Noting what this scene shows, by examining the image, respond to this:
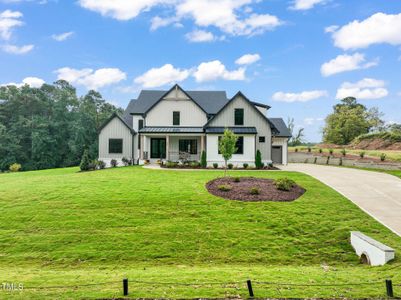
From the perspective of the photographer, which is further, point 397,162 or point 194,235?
point 397,162

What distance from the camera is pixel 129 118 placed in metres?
33.0

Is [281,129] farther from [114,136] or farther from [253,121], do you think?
[114,136]

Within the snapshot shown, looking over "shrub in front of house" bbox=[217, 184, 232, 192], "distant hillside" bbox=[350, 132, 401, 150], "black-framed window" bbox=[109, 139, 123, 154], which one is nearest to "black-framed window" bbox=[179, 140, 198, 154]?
"black-framed window" bbox=[109, 139, 123, 154]

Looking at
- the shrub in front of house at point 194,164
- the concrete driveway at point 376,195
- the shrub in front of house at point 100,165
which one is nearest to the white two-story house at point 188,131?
the shrub in front of house at point 194,164

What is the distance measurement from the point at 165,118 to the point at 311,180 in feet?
53.1

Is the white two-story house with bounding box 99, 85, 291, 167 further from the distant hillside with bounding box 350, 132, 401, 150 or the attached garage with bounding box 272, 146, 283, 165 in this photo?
the distant hillside with bounding box 350, 132, 401, 150

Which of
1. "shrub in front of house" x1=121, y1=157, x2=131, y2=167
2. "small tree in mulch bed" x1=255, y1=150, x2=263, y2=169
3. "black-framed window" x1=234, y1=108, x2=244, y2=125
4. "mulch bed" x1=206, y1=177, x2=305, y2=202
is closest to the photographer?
"mulch bed" x1=206, y1=177, x2=305, y2=202

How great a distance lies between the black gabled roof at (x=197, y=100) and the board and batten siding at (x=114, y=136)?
2390 mm

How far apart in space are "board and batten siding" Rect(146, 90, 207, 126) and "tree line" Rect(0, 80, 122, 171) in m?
23.5

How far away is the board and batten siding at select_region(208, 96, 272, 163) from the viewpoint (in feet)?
91.1

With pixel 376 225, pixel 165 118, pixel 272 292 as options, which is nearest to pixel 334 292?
pixel 272 292

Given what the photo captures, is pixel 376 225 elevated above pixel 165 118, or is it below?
below

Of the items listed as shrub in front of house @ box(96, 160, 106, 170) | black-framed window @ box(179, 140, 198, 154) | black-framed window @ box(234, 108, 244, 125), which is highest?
black-framed window @ box(234, 108, 244, 125)

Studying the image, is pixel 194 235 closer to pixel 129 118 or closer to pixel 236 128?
pixel 236 128
